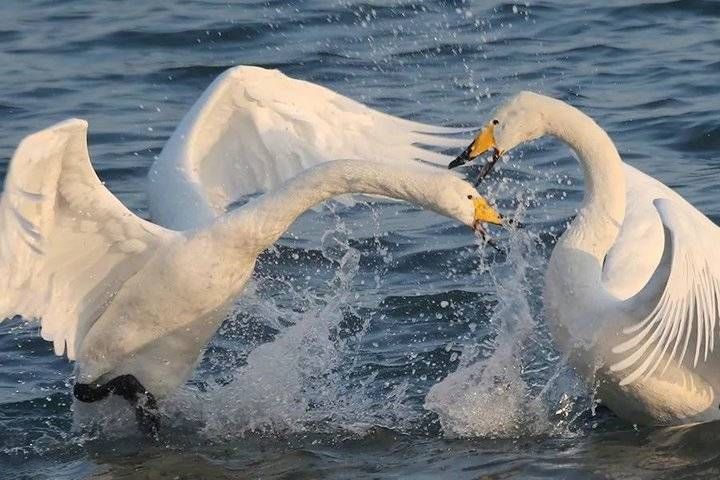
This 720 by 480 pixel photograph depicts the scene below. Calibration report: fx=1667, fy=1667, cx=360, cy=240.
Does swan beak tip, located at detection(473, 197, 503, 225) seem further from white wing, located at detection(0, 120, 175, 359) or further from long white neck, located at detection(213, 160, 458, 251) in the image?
white wing, located at detection(0, 120, 175, 359)

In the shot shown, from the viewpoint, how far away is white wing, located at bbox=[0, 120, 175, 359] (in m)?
7.22

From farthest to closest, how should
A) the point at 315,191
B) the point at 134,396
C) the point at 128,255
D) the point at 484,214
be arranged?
the point at 134,396 → the point at 128,255 → the point at 315,191 → the point at 484,214

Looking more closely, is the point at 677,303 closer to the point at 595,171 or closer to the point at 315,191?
the point at 595,171

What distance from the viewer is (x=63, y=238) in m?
7.96

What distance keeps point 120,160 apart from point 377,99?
2370 mm

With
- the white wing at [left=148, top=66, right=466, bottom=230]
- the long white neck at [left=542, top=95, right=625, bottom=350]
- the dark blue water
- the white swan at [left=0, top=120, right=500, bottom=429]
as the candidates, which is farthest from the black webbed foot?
the long white neck at [left=542, top=95, right=625, bottom=350]

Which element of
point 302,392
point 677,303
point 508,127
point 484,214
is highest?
point 508,127

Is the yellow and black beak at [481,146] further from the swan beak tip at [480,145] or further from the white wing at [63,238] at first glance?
the white wing at [63,238]

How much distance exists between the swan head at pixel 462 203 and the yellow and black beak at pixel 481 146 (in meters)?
0.36

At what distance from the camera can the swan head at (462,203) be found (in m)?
7.25

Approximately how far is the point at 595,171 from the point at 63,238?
2.56 m

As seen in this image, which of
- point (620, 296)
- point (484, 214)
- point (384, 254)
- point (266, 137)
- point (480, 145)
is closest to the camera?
point (484, 214)

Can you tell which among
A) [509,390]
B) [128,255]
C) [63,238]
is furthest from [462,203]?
[63,238]

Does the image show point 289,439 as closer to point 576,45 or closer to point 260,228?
point 260,228
